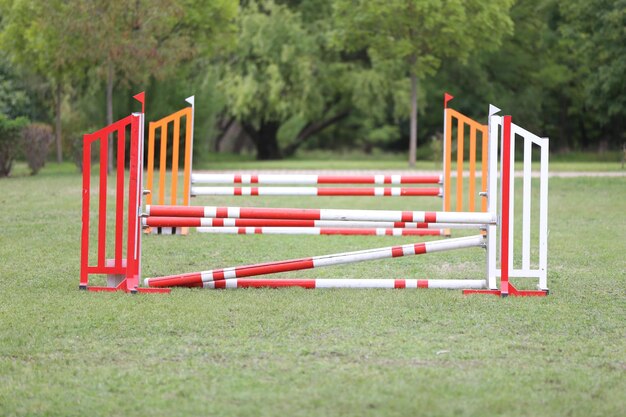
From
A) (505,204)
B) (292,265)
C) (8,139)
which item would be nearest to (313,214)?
(292,265)

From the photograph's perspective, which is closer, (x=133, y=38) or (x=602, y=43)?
(x=133, y=38)

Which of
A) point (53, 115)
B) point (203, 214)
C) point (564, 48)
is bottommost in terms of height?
point (203, 214)

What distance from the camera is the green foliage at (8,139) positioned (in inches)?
1011

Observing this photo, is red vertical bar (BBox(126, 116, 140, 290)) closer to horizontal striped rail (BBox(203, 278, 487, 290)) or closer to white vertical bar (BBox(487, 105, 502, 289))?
horizontal striped rail (BBox(203, 278, 487, 290))

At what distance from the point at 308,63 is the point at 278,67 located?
1.15 m

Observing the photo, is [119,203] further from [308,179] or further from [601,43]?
[601,43]

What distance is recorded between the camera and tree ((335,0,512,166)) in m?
32.1

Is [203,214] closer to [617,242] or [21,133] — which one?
[617,242]

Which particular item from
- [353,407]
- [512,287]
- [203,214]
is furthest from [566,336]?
[203,214]

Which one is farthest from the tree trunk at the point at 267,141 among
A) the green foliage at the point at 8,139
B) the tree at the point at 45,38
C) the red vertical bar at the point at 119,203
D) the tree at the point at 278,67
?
the red vertical bar at the point at 119,203

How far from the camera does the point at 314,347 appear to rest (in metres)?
5.99

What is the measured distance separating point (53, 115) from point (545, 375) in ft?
131

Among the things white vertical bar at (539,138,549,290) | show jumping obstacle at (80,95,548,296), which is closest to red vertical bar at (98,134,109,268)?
show jumping obstacle at (80,95,548,296)

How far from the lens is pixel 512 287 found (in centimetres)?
811
